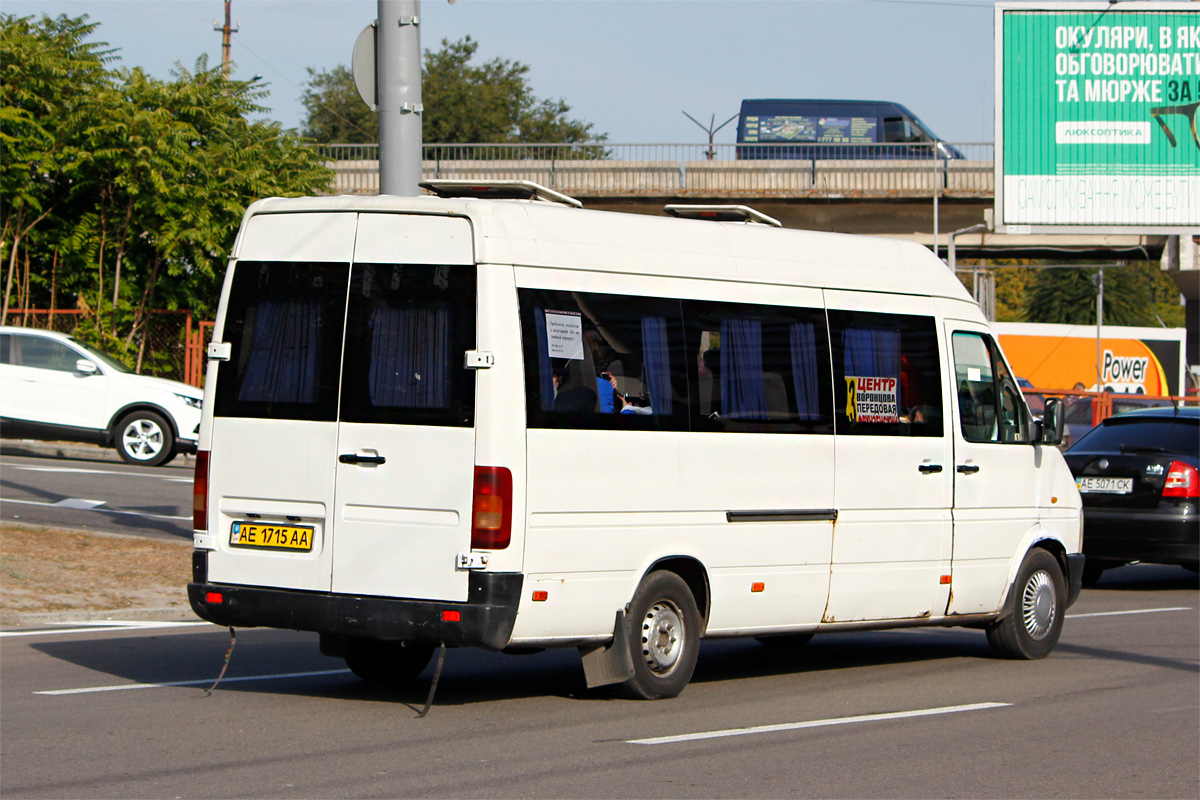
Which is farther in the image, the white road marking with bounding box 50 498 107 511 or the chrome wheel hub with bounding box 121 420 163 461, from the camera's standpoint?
the chrome wheel hub with bounding box 121 420 163 461

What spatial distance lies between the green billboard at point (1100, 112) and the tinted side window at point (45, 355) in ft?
61.1

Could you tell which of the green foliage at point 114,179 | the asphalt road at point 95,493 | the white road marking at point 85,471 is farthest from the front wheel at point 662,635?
the green foliage at point 114,179

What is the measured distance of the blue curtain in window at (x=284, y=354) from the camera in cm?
766

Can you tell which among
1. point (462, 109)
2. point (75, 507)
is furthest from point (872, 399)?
point (462, 109)

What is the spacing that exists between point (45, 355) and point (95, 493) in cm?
423

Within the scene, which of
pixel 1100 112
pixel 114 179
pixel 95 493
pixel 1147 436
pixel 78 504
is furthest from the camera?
pixel 1100 112

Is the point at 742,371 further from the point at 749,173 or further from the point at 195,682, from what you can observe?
the point at 749,173

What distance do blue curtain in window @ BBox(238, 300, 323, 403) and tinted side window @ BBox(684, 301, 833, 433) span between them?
203cm

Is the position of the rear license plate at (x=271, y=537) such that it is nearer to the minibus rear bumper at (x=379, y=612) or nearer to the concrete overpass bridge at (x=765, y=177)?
the minibus rear bumper at (x=379, y=612)

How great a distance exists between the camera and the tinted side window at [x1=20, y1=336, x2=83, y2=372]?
72.0 ft

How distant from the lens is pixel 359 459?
7.43 meters

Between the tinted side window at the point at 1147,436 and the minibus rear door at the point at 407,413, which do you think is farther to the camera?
the tinted side window at the point at 1147,436

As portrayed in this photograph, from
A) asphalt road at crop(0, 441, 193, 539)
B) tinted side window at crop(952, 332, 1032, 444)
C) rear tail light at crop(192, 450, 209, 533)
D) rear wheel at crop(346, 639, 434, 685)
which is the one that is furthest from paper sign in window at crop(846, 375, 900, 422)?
asphalt road at crop(0, 441, 193, 539)

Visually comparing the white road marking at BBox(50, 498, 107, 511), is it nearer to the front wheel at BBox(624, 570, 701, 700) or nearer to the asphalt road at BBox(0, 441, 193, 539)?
the asphalt road at BBox(0, 441, 193, 539)
